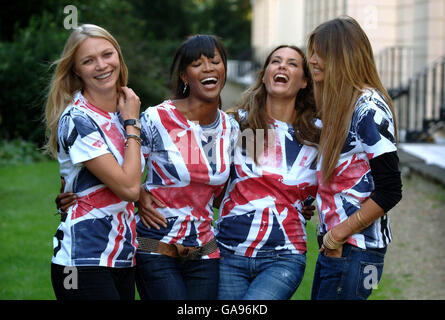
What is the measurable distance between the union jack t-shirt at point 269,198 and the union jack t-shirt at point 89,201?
682 millimetres

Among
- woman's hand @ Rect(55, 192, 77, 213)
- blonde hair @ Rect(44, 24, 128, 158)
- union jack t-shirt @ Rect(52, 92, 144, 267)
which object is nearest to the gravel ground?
union jack t-shirt @ Rect(52, 92, 144, 267)

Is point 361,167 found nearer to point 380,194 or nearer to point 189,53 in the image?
point 380,194

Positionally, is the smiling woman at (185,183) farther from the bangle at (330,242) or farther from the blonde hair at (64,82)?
the bangle at (330,242)

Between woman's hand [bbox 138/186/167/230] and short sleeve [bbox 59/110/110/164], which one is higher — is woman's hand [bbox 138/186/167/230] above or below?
below

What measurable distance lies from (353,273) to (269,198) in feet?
2.12

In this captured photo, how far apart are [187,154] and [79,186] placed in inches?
25.4

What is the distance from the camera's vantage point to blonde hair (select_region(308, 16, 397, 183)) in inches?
127

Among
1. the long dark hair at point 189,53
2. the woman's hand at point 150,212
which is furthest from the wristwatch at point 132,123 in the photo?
the long dark hair at point 189,53

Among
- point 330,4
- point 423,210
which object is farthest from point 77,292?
point 330,4

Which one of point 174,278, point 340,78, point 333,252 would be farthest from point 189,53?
point 333,252

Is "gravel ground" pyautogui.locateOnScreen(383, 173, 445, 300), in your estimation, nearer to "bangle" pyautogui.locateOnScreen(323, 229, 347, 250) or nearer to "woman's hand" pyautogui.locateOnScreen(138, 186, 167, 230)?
"bangle" pyautogui.locateOnScreen(323, 229, 347, 250)

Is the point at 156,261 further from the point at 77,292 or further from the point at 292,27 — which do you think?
the point at 292,27

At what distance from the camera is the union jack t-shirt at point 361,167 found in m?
3.11

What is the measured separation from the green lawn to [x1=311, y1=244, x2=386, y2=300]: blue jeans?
2.43 m
